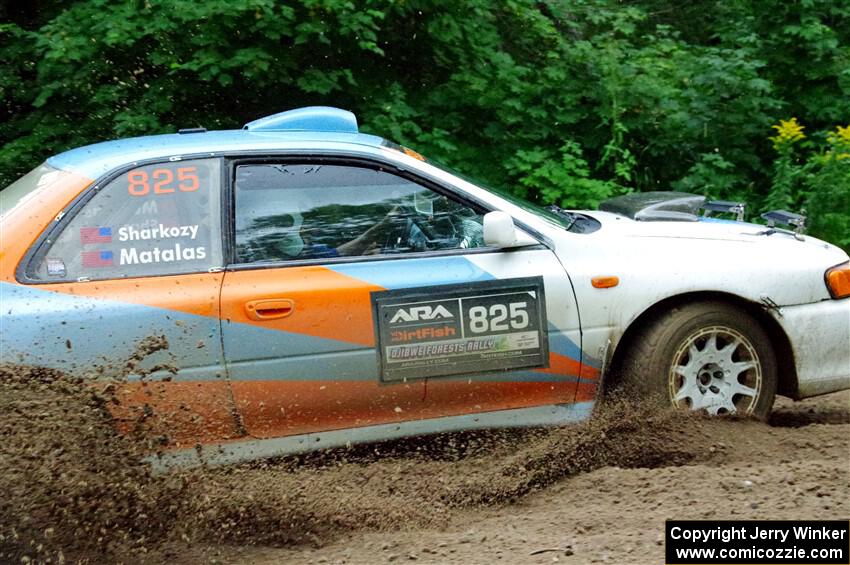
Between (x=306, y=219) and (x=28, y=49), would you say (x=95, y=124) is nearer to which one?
(x=28, y=49)

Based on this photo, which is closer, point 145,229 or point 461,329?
point 145,229

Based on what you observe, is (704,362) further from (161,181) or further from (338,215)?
(161,181)

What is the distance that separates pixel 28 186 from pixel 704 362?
132 inches

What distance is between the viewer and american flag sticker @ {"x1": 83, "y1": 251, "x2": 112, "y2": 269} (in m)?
4.52

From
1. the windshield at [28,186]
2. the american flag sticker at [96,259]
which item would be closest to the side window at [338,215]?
the american flag sticker at [96,259]

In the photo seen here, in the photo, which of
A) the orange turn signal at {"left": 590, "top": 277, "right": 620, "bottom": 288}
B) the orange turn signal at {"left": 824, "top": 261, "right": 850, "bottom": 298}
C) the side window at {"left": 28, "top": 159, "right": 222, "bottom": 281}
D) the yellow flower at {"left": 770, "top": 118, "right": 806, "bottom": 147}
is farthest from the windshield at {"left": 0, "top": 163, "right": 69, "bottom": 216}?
the yellow flower at {"left": 770, "top": 118, "right": 806, "bottom": 147}

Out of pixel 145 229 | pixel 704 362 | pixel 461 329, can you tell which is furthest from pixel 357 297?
pixel 704 362

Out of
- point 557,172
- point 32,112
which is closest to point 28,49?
point 32,112

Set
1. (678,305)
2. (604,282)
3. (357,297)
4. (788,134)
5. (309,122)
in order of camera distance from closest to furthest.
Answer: (357,297), (604,282), (678,305), (309,122), (788,134)

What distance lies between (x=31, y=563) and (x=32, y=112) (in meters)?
5.57

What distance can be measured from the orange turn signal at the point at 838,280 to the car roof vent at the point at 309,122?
8.32 ft

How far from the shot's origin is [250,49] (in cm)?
802

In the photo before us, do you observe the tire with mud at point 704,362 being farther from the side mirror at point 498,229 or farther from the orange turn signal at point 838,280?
the side mirror at point 498,229

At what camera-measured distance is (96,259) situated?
4527 mm
